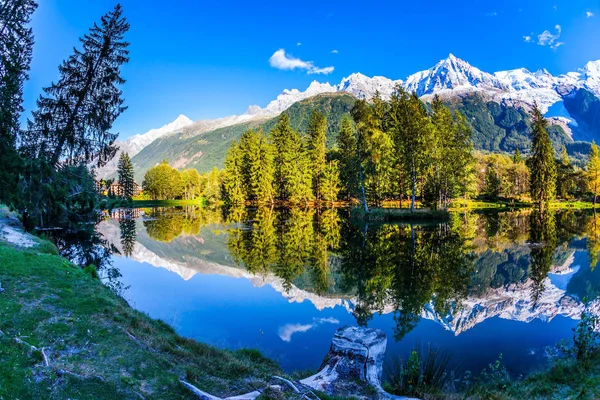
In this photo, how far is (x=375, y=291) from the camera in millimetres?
13953

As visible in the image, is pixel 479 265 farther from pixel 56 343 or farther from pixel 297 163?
→ pixel 297 163

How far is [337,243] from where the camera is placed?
25.6 meters

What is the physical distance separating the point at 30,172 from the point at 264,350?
7.55 m

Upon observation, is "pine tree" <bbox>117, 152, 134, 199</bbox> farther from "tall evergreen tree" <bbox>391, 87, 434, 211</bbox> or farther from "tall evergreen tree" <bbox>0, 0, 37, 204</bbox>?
"tall evergreen tree" <bbox>0, 0, 37, 204</bbox>

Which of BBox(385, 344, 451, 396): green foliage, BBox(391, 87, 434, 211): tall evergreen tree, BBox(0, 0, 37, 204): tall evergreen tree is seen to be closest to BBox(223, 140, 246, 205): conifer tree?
BBox(391, 87, 434, 211): tall evergreen tree

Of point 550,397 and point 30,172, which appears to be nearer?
point 550,397

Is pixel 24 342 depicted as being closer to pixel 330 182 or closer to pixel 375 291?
pixel 375 291

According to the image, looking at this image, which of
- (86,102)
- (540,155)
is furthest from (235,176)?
(540,155)

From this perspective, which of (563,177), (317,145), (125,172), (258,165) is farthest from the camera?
(125,172)

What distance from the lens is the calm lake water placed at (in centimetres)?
1011

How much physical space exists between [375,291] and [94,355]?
1012 centimetres

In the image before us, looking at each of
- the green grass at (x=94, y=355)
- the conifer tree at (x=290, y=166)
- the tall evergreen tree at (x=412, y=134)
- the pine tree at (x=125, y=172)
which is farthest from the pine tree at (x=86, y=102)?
the pine tree at (x=125, y=172)

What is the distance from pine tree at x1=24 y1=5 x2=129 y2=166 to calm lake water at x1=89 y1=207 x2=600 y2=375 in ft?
25.0

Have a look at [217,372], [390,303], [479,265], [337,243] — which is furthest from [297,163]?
[217,372]
